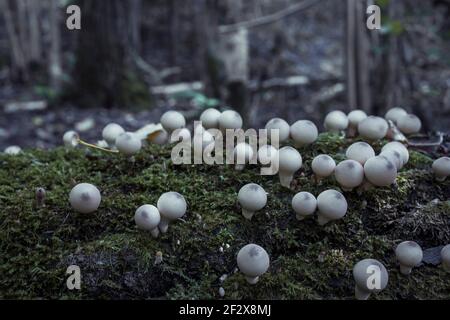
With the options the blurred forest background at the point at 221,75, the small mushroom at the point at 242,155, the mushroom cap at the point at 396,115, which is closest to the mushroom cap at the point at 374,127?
the mushroom cap at the point at 396,115

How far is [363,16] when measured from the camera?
5000 mm

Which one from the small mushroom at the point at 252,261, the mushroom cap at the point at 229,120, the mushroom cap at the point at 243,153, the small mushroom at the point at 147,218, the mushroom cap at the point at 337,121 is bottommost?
the small mushroom at the point at 252,261

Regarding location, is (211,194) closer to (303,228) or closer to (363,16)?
(303,228)

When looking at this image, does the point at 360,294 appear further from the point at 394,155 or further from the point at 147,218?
the point at 147,218

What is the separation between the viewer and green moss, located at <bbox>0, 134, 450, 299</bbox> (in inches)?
68.4

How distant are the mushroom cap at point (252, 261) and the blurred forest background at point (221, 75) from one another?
366 cm

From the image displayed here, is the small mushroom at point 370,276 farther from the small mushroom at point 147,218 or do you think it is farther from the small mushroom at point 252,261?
the small mushroom at point 147,218

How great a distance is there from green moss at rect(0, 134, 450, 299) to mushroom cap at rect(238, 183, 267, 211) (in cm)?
13

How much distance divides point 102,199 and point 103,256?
31cm

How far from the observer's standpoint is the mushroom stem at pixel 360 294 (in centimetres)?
167

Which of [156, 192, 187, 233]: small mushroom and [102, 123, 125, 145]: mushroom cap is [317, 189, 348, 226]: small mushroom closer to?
[156, 192, 187, 233]: small mushroom

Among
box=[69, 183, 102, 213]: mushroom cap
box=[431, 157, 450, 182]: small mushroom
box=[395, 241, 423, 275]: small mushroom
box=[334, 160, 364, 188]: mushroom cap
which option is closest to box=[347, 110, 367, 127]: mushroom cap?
box=[431, 157, 450, 182]: small mushroom

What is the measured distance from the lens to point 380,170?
184 centimetres
